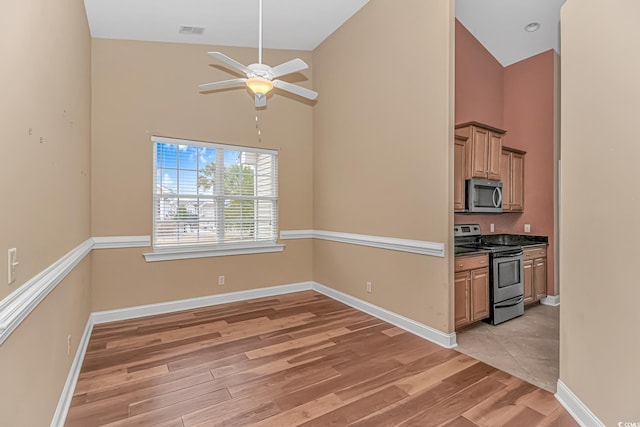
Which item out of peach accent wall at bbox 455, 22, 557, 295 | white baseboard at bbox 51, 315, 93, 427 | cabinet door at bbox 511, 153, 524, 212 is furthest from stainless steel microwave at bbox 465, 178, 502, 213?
white baseboard at bbox 51, 315, 93, 427

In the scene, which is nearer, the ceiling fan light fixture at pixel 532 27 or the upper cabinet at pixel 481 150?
the upper cabinet at pixel 481 150

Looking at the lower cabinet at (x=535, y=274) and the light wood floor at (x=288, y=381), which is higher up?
the lower cabinet at (x=535, y=274)

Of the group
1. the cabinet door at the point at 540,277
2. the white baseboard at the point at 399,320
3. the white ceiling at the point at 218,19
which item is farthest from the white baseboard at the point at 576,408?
the white ceiling at the point at 218,19

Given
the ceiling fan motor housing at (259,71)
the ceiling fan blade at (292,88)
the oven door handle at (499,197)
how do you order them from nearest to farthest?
the ceiling fan motor housing at (259,71) → the ceiling fan blade at (292,88) → the oven door handle at (499,197)

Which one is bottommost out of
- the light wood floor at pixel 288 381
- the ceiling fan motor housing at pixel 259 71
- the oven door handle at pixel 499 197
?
the light wood floor at pixel 288 381

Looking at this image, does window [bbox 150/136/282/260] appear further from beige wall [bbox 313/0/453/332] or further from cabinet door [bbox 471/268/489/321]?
cabinet door [bbox 471/268/489/321]

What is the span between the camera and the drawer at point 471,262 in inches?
131

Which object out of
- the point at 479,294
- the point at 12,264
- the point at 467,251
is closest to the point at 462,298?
the point at 479,294

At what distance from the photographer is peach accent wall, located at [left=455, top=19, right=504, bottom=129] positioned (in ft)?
14.8

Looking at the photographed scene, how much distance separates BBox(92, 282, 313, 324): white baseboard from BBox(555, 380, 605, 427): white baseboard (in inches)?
141

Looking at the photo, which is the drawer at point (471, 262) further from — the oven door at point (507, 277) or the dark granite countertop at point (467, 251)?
the oven door at point (507, 277)

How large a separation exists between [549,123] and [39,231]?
5954 millimetres

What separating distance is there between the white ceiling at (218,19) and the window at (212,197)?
130 centimetres

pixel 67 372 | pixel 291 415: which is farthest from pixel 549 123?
pixel 67 372
